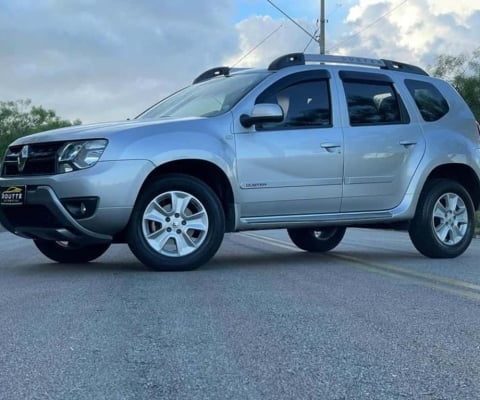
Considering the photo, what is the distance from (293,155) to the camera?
6629 millimetres

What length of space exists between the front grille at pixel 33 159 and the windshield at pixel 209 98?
133cm

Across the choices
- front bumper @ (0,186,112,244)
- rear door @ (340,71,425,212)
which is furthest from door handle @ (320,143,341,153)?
front bumper @ (0,186,112,244)

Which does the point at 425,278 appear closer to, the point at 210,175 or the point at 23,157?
the point at 210,175

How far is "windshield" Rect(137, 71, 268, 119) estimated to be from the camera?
264 inches

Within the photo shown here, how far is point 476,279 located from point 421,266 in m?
0.93

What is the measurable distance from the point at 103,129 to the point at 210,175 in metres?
1.10

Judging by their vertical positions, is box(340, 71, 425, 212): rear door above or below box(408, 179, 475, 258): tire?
above

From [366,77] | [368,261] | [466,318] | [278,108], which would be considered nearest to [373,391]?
[466,318]

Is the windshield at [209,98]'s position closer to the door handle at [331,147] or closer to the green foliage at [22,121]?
the door handle at [331,147]

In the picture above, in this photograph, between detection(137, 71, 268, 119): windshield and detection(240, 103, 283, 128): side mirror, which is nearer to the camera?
detection(240, 103, 283, 128): side mirror

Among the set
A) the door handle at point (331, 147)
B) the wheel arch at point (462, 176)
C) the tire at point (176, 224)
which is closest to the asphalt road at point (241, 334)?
the tire at point (176, 224)

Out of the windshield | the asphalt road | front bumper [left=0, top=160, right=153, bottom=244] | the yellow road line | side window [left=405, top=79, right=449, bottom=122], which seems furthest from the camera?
side window [left=405, top=79, right=449, bottom=122]

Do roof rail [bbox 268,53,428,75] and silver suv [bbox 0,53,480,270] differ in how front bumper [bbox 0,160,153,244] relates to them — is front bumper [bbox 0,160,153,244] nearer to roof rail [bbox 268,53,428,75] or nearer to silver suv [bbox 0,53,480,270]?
silver suv [bbox 0,53,480,270]

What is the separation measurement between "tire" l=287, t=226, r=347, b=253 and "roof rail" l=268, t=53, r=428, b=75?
6.98 ft
